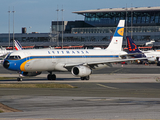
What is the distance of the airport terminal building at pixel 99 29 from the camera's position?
530ft

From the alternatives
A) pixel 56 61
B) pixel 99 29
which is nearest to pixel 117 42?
pixel 56 61

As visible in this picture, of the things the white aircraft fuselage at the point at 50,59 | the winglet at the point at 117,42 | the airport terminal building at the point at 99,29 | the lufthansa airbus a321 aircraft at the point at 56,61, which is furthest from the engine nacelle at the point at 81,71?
the airport terminal building at the point at 99,29

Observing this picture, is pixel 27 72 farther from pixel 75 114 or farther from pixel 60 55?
pixel 75 114

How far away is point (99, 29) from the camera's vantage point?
557 ft

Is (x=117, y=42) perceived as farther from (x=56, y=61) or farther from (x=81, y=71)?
(x=56, y=61)

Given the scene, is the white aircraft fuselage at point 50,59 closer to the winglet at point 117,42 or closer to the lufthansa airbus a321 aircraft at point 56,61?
the lufthansa airbus a321 aircraft at point 56,61

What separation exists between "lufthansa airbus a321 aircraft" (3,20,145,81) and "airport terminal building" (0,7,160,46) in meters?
113

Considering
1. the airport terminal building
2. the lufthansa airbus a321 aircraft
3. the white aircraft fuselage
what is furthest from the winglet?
the airport terminal building

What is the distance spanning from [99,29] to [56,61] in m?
128

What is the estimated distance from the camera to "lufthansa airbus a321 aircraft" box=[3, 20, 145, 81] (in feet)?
136

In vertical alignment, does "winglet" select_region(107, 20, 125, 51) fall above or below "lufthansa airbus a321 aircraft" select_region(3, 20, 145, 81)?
above

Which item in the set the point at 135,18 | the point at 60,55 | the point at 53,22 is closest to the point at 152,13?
the point at 135,18

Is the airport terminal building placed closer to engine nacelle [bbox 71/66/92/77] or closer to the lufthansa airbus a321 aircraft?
the lufthansa airbus a321 aircraft

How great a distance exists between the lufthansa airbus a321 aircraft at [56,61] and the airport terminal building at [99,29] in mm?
113314
